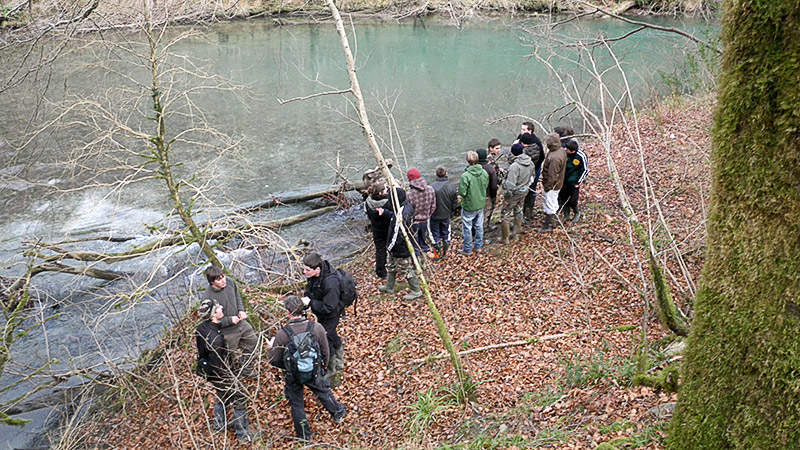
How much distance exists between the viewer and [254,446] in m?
6.62

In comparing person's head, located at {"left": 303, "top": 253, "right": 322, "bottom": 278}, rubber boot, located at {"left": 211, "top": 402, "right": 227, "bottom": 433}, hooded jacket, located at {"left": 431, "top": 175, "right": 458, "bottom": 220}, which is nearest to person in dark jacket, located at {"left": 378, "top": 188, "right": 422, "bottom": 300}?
hooded jacket, located at {"left": 431, "top": 175, "right": 458, "bottom": 220}

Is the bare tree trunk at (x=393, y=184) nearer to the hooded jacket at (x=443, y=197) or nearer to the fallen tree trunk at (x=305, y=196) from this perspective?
the hooded jacket at (x=443, y=197)

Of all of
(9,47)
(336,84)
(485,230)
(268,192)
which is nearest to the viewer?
(9,47)

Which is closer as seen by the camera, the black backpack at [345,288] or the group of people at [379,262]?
the group of people at [379,262]

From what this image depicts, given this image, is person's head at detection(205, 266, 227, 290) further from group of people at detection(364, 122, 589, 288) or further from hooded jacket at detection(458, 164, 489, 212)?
hooded jacket at detection(458, 164, 489, 212)

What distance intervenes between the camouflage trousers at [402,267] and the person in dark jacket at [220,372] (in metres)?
3.31

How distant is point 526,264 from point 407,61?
1848cm

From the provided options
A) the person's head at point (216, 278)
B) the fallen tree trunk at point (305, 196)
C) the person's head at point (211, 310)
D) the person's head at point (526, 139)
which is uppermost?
the person's head at point (526, 139)

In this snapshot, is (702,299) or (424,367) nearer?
(702,299)

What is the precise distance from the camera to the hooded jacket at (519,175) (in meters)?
9.60

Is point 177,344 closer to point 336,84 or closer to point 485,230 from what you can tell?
point 485,230

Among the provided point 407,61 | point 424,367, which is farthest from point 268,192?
point 407,61

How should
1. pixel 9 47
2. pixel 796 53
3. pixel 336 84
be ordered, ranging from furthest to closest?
1. pixel 336 84
2. pixel 9 47
3. pixel 796 53

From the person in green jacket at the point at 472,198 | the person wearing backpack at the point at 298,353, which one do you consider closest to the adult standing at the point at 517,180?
the person in green jacket at the point at 472,198
